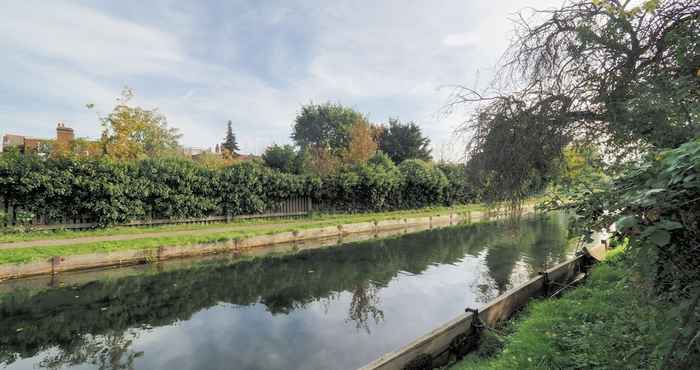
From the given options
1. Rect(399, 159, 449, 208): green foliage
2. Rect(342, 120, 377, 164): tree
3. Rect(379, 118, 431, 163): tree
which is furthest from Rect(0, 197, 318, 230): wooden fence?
Answer: Rect(379, 118, 431, 163): tree

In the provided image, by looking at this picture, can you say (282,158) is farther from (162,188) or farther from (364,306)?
(364,306)

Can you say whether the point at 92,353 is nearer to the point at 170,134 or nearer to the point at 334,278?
the point at 334,278

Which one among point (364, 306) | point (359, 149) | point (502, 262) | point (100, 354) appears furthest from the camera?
point (359, 149)

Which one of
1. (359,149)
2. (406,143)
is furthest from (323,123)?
(359,149)

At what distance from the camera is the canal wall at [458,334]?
12.5 ft

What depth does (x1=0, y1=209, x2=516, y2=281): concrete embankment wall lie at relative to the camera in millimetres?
8414

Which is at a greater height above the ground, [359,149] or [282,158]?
[359,149]

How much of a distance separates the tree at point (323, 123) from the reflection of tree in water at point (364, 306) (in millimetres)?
34358

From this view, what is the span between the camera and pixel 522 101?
5.32 meters

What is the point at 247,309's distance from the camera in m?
7.26

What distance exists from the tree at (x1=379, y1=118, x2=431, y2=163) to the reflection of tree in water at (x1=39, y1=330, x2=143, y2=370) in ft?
112

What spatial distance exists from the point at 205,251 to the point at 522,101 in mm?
10303

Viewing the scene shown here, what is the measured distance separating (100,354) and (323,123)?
138 feet

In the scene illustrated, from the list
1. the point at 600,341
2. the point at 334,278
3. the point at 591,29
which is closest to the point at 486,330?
the point at 600,341
